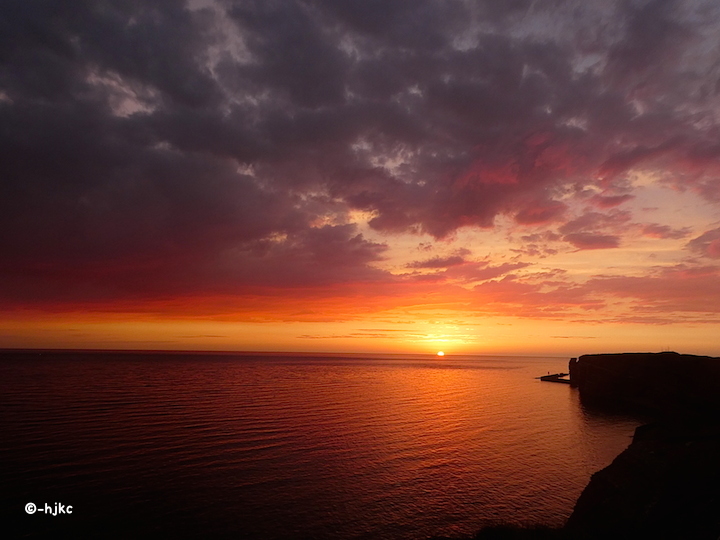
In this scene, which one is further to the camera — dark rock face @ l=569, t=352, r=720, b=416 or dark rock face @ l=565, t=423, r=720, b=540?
dark rock face @ l=569, t=352, r=720, b=416

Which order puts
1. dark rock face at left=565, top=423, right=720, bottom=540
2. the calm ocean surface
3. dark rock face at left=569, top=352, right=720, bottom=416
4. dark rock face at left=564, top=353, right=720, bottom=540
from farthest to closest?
dark rock face at left=569, top=352, right=720, bottom=416 < the calm ocean surface < dark rock face at left=564, top=353, right=720, bottom=540 < dark rock face at left=565, top=423, right=720, bottom=540

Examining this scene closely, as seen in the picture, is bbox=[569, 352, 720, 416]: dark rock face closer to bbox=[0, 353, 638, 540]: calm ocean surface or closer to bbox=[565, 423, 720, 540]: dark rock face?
bbox=[0, 353, 638, 540]: calm ocean surface

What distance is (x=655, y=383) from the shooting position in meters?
64.3

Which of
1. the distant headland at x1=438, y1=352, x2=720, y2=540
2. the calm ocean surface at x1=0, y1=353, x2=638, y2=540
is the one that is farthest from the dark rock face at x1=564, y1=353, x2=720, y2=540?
the calm ocean surface at x1=0, y1=353, x2=638, y2=540

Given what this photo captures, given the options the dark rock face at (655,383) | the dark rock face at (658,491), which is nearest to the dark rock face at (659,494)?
the dark rock face at (658,491)

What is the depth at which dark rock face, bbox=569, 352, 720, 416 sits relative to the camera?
55812 mm

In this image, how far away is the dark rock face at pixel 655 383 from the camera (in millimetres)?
55812

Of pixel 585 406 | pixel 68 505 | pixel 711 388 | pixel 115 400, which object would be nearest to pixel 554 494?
pixel 68 505

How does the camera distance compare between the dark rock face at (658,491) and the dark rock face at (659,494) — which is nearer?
the dark rock face at (659,494)

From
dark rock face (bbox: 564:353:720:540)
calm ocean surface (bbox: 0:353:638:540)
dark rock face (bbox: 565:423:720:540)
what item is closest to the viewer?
dark rock face (bbox: 565:423:720:540)

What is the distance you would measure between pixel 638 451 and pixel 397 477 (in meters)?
16.2

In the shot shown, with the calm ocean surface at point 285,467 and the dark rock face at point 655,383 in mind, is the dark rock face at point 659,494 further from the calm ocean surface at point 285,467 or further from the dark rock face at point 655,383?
the dark rock face at point 655,383

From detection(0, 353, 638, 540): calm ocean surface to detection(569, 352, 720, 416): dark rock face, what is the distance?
9.68 metres

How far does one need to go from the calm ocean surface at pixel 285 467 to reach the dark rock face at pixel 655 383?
9.68m
